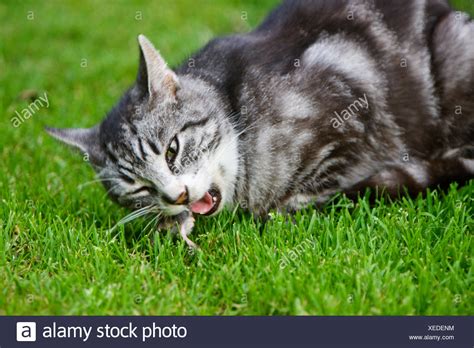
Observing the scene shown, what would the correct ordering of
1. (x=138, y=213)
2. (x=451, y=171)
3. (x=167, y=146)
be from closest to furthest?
(x=167, y=146) < (x=138, y=213) < (x=451, y=171)

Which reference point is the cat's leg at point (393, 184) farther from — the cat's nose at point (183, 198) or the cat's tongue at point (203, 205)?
the cat's nose at point (183, 198)

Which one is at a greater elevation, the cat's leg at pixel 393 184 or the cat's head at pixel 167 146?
the cat's head at pixel 167 146

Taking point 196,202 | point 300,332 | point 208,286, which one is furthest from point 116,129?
point 300,332

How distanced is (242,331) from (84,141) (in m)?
1.39

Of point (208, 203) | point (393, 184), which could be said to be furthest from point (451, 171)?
point (208, 203)

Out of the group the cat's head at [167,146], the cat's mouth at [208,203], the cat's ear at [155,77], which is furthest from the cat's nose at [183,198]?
the cat's ear at [155,77]

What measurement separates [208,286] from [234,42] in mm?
1322

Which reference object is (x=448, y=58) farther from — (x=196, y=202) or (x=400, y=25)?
(x=196, y=202)

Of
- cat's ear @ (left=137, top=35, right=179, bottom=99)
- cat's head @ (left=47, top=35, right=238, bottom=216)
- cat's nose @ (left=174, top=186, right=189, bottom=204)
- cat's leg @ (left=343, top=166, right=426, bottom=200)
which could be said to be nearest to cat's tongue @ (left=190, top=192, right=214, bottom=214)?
cat's head @ (left=47, top=35, right=238, bottom=216)

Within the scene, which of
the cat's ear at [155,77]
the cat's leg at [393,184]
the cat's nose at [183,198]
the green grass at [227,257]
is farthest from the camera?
the cat's leg at [393,184]

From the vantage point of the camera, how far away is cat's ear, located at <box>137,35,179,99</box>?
289 centimetres

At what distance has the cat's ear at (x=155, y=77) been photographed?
2887mm

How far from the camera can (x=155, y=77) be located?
2932 millimetres

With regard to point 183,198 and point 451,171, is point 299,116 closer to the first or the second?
point 183,198
